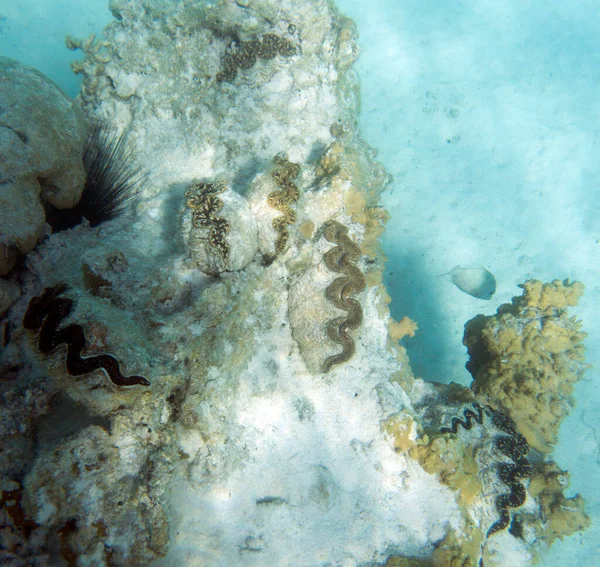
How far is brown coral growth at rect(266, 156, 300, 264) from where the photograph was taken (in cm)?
427

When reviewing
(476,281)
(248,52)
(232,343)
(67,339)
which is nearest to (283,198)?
(232,343)

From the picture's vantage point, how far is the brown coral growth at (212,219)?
373cm

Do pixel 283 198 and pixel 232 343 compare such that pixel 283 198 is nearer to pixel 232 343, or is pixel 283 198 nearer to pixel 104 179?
pixel 232 343

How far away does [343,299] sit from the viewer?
445 cm

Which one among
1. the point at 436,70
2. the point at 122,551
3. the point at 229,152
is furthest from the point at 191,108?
the point at 436,70

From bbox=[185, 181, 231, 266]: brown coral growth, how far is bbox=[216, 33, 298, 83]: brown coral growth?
369 cm

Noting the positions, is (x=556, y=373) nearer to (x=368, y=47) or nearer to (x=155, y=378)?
(x=155, y=378)

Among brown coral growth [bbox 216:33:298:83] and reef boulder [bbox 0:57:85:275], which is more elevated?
brown coral growth [bbox 216:33:298:83]

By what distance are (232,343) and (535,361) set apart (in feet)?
16.3

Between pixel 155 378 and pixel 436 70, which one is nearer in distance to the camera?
pixel 155 378

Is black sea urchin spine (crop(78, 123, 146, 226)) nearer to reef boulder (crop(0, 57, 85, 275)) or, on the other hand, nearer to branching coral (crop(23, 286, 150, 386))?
reef boulder (crop(0, 57, 85, 275))

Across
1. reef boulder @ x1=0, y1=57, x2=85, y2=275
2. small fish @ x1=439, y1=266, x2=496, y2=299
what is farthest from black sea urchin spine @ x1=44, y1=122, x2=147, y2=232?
small fish @ x1=439, y1=266, x2=496, y2=299

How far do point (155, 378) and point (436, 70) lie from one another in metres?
13.4

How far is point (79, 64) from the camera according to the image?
6.04m
